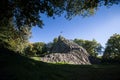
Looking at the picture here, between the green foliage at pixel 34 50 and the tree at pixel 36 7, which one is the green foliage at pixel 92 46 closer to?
the green foliage at pixel 34 50

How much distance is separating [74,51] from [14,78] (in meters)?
48.6

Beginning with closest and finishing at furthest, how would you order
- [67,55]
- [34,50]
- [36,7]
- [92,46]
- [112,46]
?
1. [36,7]
2. [67,55]
3. [112,46]
4. [34,50]
5. [92,46]

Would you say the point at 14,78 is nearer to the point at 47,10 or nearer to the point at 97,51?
the point at 47,10

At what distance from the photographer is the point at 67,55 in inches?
2282

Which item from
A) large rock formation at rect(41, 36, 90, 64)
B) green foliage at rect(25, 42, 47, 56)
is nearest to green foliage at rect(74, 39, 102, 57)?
green foliage at rect(25, 42, 47, 56)

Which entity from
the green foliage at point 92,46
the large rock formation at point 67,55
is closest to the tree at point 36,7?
the large rock formation at point 67,55

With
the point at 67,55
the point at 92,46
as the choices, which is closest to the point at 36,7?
the point at 67,55

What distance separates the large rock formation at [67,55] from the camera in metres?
53.2

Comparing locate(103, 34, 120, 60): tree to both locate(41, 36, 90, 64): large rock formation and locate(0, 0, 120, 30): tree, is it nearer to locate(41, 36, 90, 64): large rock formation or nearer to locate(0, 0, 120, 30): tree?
locate(41, 36, 90, 64): large rock formation

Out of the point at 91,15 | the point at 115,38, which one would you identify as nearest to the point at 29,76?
the point at 91,15

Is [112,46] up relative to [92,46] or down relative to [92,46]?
down

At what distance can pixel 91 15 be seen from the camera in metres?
33.2

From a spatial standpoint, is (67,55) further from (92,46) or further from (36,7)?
(92,46)

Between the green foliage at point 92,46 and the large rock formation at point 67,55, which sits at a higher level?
the green foliage at point 92,46
